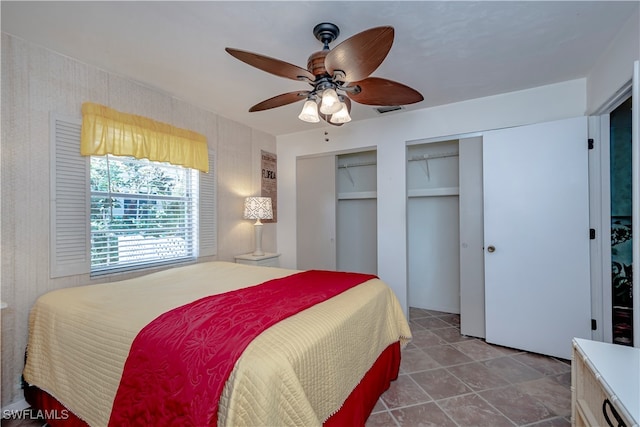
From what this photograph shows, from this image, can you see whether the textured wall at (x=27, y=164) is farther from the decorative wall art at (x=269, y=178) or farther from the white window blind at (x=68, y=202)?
the decorative wall art at (x=269, y=178)

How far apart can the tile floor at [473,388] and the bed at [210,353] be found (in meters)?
0.20

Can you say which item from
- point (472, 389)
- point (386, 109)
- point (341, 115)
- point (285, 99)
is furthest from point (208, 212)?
point (472, 389)

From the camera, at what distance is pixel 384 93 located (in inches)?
71.1

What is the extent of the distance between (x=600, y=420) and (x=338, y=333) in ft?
3.46

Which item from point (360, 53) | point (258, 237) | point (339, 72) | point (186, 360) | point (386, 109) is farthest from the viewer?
point (258, 237)

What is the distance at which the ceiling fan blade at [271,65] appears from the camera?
143 cm

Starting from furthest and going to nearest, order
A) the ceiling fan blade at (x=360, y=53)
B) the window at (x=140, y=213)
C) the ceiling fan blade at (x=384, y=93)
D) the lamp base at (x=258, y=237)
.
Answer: the lamp base at (x=258, y=237), the window at (x=140, y=213), the ceiling fan blade at (x=384, y=93), the ceiling fan blade at (x=360, y=53)

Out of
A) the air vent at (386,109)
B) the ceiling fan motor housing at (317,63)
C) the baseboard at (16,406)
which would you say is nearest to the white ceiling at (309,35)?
the ceiling fan motor housing at (317,63)

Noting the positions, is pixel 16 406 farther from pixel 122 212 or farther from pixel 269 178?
pixel 269 178

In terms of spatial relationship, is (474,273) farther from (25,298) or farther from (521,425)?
(25,298)

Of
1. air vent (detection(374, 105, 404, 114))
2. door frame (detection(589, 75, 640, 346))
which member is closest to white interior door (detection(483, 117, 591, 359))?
door frame (detection(589, 75, 640, 346))

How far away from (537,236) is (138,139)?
3.70m

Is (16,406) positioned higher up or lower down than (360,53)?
lower down

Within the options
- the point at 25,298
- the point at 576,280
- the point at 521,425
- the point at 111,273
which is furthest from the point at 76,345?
the point at 576,280
